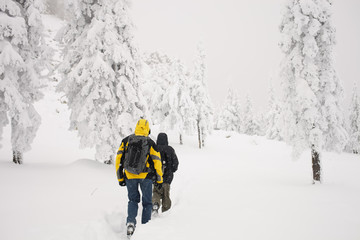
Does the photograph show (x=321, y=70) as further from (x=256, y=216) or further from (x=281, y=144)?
(x=281, y=144)

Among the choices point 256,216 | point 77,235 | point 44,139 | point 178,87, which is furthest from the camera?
point 178,87

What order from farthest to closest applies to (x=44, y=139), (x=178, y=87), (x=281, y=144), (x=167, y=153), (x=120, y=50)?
(x=281, y=144), (x=178, y=87), (x=44, y=139), (x=120, y=50), (x=167, y=153)

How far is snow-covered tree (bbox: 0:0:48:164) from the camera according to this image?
30.4 feet

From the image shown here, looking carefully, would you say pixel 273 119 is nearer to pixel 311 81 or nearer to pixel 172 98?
pixel 172 98

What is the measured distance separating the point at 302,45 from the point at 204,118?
17.8m

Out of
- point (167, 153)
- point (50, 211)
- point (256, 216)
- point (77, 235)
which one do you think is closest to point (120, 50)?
point (167, 153)

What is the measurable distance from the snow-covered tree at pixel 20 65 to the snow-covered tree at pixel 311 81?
1246cm

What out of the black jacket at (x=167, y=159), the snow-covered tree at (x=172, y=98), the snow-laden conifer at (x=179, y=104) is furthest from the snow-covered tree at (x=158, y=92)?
the black jacket at (x=167, y=159)

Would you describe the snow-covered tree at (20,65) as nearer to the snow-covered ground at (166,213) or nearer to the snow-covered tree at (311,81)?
the snow-covered ground at (166,213)

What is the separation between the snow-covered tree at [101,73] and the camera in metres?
11.1

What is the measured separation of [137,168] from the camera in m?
5.03

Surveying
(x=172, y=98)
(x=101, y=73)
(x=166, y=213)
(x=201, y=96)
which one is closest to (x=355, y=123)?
(x=201, y=96)

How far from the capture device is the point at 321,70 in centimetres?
1234

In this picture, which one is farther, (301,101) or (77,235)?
(301,101)
